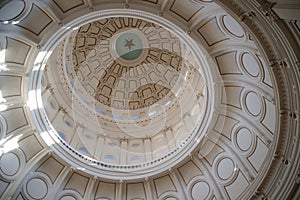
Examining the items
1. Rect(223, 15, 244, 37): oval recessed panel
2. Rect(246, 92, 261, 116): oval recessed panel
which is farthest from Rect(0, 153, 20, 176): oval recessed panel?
Rect(223, 15, 244, 37): oval recessed panel

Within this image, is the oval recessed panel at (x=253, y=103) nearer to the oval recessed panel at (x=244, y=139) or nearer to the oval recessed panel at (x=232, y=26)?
the oval recessed panel at (x=244, y=139)

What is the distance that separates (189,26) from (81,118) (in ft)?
35.9

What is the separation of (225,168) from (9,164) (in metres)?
11.5

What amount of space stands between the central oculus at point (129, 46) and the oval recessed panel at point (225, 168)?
1323 centimetres

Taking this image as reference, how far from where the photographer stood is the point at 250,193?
14.9m

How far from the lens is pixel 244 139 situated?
54.3 feet

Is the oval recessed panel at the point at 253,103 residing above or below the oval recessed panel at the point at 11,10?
below

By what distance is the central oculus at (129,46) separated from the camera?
2623cm

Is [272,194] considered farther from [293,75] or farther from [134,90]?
[134,90]

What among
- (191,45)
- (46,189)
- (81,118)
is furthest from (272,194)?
(81,118)

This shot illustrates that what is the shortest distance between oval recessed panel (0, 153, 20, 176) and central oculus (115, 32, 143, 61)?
13.0 m

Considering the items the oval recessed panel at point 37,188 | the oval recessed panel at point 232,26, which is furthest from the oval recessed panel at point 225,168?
the oval recessed panel at point 37,188

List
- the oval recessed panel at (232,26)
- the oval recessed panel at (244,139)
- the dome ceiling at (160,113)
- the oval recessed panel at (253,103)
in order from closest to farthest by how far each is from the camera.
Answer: the dome ceiling at (160,113)
the oval recessed panel at (232,26)
the oval recessed panel at (253,103)
the oval recessed panel at (244,139)

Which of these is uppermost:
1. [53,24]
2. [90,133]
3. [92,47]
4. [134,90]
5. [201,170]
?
[92,47]
